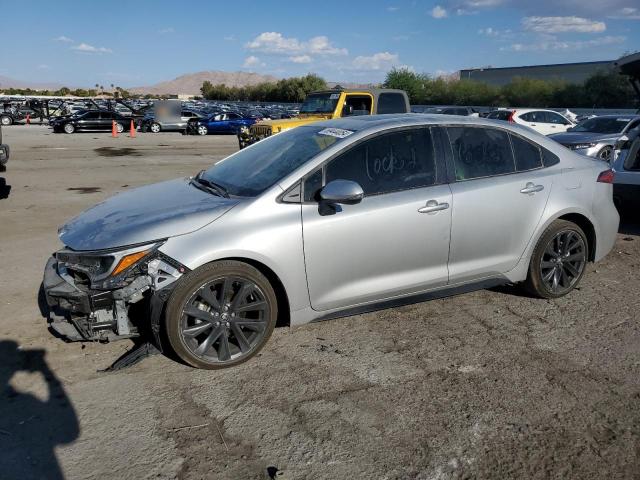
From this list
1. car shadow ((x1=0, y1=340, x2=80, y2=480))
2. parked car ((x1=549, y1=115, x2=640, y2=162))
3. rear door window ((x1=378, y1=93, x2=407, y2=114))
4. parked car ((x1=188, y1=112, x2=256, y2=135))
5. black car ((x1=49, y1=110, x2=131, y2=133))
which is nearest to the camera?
car shadow ((x1=0, y1=340, x2=80, y2=480))

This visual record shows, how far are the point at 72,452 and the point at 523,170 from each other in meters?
3.96

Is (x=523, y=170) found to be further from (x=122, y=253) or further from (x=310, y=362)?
(x=122, y=253)

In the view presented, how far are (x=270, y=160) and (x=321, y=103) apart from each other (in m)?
9.96

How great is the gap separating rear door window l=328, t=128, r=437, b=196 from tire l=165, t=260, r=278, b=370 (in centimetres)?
97

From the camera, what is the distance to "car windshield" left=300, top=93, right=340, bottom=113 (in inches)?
535

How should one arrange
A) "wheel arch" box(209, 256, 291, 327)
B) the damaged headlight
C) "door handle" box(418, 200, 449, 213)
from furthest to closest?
"door handle" box(418, 200, 449, 213), "wheel arch" box(209, 256, 291, 327), the damaged headlight

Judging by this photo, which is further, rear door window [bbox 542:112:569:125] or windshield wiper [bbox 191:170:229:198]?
rear door window [bbox 542:112:569:125]

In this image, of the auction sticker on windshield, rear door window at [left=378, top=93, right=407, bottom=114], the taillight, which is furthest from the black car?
the taillight

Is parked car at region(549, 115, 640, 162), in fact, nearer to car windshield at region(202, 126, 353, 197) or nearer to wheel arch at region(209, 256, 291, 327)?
car windshield at region(202, 126, 353, 197)

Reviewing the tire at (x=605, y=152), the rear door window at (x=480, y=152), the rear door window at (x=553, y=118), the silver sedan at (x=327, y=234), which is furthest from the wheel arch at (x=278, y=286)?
the rear door window at (x=553, y=118)

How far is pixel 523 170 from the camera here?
15.4 ft

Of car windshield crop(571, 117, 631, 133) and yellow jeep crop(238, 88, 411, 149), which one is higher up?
yellow jeep crop(238, 88, 411, 149)

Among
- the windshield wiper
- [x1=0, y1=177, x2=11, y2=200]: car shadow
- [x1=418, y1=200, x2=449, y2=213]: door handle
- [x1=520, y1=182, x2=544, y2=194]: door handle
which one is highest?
the windshield wiper

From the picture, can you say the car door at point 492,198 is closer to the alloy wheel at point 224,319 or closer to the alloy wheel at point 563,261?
the alloy wheel at point 563,261
